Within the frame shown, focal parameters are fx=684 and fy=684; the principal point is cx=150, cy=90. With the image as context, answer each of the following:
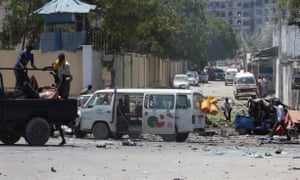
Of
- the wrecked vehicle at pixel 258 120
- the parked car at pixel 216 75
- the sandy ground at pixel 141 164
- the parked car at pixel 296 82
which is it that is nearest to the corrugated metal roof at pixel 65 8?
the parked car at pixel 296 82

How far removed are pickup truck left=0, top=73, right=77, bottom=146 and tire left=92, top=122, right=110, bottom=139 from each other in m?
4.94

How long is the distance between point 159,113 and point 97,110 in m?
2.29

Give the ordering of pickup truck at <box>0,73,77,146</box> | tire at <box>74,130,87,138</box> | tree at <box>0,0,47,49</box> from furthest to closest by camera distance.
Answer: tree at <box>0,0,47,49</box>, tire at <box>74,130,87,138</box>, pickup truck at <box>0,73,77,146</box>

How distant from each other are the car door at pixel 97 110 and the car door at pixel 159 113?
1.32 meters

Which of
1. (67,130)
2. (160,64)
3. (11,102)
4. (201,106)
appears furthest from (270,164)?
(160,64)

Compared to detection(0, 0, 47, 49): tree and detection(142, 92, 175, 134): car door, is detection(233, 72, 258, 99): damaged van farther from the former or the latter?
detection(142, 92, 175, 134): car door

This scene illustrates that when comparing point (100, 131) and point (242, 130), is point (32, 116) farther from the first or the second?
point (242, 130)

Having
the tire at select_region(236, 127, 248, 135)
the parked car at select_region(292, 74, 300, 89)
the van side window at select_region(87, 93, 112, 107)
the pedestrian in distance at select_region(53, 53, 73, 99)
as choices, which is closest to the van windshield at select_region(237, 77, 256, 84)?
the parked car at select_region(292, 74, 300, 89)

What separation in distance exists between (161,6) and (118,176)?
A: 51559 mm

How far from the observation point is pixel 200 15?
253ft

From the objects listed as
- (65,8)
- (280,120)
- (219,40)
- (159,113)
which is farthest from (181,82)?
(219,40)

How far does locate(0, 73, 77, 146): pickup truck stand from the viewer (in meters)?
18.0

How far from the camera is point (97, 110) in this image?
24.0 metres

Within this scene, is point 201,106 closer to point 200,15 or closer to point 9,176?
point 9,176
